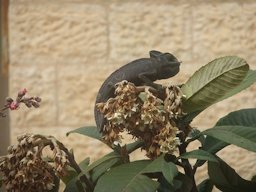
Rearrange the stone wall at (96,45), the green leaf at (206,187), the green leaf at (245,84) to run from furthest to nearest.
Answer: the stone wall at (96,45)
the green leaf at (206,187)
the green leaf at (245,84)

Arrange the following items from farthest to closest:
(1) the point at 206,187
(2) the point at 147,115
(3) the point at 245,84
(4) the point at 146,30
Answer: (4) the point at 146,30 < (1) the point at 206,187 < (3) the point at 245,84 < (2) the point at 147,115

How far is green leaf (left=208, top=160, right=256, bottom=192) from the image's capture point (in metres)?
0.86

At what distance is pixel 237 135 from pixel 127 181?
19cm

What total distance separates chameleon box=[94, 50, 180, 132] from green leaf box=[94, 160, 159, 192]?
8cm

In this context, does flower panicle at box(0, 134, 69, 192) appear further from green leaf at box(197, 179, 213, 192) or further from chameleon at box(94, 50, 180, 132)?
green leaf at box(197, 179, 213, 192)

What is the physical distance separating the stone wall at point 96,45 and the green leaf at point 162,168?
906 millimetres

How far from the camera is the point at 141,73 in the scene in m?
0.77

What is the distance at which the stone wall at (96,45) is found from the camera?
5.31 ft

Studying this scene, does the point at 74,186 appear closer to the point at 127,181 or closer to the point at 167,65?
the point at 127,181

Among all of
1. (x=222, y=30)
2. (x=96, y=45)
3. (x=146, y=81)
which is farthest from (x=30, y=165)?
(x=222, y=30)

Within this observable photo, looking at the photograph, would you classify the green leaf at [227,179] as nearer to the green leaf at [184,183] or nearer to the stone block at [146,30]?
the green leaf at [184,183]

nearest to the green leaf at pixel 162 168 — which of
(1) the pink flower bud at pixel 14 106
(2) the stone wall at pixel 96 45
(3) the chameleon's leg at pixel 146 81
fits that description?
(3) the chameleon's leg at pixel 146 81

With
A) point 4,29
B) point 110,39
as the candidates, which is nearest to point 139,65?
point 110,39

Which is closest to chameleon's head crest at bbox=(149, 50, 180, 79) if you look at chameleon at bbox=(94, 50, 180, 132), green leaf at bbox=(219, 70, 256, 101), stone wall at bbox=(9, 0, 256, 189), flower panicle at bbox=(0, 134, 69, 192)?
chameleon at bbox=(94, 50, 180, 132)
